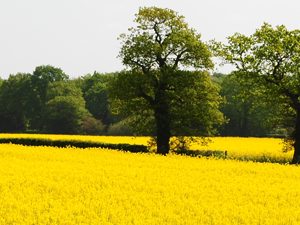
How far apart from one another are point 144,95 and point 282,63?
10185 millimetres

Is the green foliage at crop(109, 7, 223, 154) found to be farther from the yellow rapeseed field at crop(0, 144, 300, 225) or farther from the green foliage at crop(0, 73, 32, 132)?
the green foliage at crop(0, 73, 32, 132)

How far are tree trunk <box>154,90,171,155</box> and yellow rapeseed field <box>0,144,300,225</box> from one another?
1377cm

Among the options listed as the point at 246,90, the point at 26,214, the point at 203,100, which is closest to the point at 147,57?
the point at 203,100

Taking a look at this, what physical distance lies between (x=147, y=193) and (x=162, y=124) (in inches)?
920

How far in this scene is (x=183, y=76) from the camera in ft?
125

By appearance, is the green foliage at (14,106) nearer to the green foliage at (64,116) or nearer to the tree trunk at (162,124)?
the green foliage at (64,116)

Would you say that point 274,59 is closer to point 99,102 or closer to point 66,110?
point 66,110

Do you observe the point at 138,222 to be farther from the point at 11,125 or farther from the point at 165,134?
the point at 11,125

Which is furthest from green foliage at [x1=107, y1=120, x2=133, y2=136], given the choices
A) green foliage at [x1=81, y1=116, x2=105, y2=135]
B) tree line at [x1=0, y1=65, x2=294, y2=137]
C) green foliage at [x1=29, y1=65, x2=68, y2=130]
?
green foliage at [x1=29, y1=65, x2=68, y2=130]

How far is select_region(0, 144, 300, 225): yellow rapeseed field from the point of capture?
12.3 metres

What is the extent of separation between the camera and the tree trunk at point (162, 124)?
3894 centimetres

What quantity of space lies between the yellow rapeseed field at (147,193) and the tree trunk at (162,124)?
13.8 m

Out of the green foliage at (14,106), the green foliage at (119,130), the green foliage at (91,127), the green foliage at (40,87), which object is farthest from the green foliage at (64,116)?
the green foliage at (14,106)

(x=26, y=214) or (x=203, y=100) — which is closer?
(x=26, y=214)
